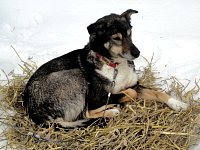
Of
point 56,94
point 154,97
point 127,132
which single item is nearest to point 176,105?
point 154,97

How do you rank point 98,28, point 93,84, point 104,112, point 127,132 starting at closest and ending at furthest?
point 127,132 → point 98,28 → point 104,112 → point 93,84

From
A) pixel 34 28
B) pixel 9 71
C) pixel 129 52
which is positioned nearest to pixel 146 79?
pixel 129 52

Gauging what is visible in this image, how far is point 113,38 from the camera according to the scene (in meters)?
4.23

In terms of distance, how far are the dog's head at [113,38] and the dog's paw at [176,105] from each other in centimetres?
67

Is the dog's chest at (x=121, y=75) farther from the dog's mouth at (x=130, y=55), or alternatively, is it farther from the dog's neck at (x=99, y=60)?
the dog's mouth at (x=130, y=55)

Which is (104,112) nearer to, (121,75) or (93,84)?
(93,84)

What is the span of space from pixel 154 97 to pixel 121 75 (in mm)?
438

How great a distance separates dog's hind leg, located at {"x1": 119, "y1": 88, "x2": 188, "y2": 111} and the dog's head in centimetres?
48

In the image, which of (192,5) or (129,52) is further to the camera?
(192,5)

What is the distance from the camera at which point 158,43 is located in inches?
233

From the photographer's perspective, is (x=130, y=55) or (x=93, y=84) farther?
(x=93, y=84)

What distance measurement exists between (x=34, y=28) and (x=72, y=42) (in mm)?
1017

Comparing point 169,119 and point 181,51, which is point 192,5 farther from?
point 169,119

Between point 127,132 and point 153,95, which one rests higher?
point 153,95
